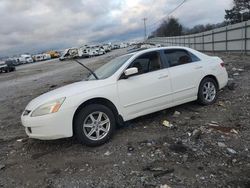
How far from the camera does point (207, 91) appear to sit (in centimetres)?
762

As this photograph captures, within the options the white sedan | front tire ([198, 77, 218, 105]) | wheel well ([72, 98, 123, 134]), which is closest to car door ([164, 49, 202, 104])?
the white sedan

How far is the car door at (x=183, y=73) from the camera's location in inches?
272

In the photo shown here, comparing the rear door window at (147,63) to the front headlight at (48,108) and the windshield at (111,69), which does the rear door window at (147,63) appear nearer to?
the windshield at (111,69)

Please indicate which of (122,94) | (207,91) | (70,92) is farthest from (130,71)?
(207,91)

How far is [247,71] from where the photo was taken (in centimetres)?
1229

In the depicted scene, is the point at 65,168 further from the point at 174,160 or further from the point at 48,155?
the point at 174,160

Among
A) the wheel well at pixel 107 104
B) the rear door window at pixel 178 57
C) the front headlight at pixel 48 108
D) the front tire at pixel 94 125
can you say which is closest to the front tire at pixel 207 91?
the rear door window at pixel 178 57

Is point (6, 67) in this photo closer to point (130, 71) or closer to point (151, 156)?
point (130, 71)

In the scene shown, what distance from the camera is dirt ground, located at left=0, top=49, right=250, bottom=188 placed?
446cm

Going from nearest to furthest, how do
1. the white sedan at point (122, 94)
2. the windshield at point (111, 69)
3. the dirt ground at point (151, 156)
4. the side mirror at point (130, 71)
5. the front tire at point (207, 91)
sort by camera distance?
1. the dirt ground at point (151, 156)
2. the white sedan at point (122, 94)
3. the side mirror at point (130, 71)
4. the windshield at point (111, 69)
5. the front tire at point (207, 91)

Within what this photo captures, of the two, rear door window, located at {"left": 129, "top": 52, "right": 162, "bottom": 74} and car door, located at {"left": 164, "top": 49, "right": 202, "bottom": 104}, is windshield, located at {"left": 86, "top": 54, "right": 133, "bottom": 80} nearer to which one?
rear door window, located at {"left": 129, "top": 52, "right": 162, "bottom": 74}

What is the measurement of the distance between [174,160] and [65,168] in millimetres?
1718

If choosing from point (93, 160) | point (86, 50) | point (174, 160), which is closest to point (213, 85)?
point (174, 160)

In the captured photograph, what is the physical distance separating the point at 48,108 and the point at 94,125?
33.8 inches
